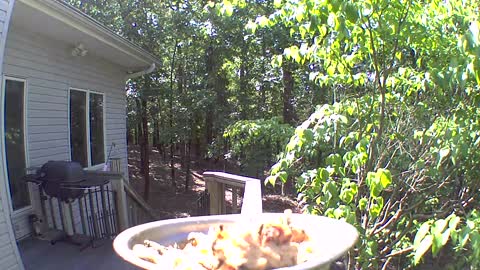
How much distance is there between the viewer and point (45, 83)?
5.49m

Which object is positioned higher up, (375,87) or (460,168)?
(375,87)

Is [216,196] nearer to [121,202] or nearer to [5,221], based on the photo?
[5,221]

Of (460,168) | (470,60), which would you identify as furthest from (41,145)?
(470,60)

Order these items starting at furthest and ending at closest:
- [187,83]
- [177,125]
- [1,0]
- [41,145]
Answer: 1. [187,83]
2. [177,125]
3. [41,145]
4. [1,0]

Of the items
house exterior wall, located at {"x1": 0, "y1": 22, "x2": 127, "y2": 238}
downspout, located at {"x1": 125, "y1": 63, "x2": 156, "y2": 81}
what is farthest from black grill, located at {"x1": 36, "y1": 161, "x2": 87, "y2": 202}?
downspout, located at {"x1": 125, "y1": 63, "x2": 156, "y2": 81}

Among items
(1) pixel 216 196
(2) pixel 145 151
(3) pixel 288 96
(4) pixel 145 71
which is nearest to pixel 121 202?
(1) pixel 216 196

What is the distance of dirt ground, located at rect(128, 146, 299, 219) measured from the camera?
35.8ft

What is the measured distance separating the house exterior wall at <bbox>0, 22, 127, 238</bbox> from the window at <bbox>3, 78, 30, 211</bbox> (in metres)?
0.09

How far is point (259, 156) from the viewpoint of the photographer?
1115 centimetres

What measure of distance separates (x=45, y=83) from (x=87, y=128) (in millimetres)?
1379

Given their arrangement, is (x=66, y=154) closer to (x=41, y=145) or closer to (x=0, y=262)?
(x=41, y=145)

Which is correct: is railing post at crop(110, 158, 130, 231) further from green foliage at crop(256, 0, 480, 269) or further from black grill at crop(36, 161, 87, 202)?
green foliage at crop(256, 0, 480, 269)

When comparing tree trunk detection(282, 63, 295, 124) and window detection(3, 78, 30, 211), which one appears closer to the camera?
window detection(3, 78, 30, 211)

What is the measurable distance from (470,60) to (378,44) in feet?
2.71
